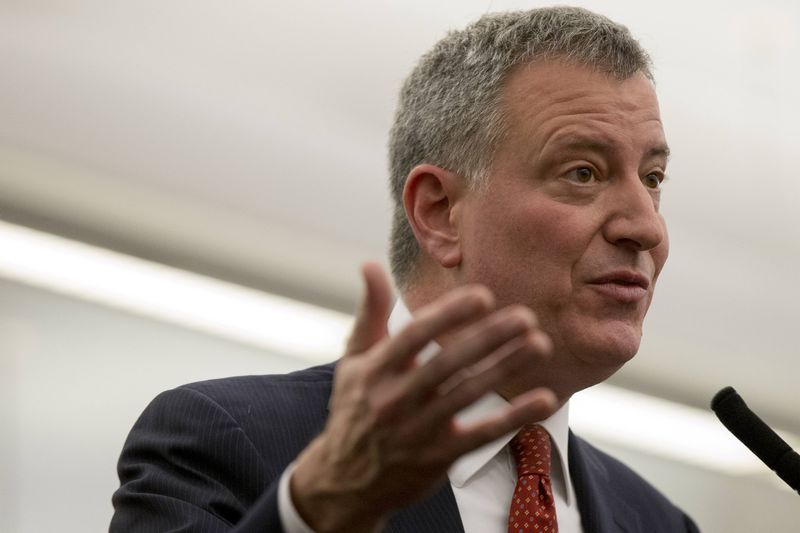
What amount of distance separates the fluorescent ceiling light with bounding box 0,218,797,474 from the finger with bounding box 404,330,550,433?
2.89 meters

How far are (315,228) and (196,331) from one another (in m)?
0.67

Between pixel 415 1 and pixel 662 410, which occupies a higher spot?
pixel 415 1

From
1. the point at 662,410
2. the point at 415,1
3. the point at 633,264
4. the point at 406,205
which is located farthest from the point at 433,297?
the point at 662,410

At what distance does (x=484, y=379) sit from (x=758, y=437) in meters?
0.65

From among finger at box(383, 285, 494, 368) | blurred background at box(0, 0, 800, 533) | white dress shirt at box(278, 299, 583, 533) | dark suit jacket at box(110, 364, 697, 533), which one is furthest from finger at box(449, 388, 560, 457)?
blurred background at box(0, 0, 800, 533)

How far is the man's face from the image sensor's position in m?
2.05

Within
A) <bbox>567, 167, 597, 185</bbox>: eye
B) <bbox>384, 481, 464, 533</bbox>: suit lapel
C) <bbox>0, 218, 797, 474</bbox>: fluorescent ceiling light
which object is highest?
<bbox>567, 167, 597, 185</bbox>: eye

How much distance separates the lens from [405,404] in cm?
124

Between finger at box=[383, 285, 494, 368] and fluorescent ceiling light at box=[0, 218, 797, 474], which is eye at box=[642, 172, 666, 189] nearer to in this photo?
finger at box=[383, 285, 494, 368]

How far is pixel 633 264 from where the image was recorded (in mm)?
2080

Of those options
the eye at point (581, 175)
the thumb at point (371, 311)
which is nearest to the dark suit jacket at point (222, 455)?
the thumb at point (371, 311)

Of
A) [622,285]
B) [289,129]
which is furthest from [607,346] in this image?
[289,129]

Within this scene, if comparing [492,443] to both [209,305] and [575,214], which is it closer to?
[575,214]

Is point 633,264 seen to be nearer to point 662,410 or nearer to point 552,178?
point 552,178
